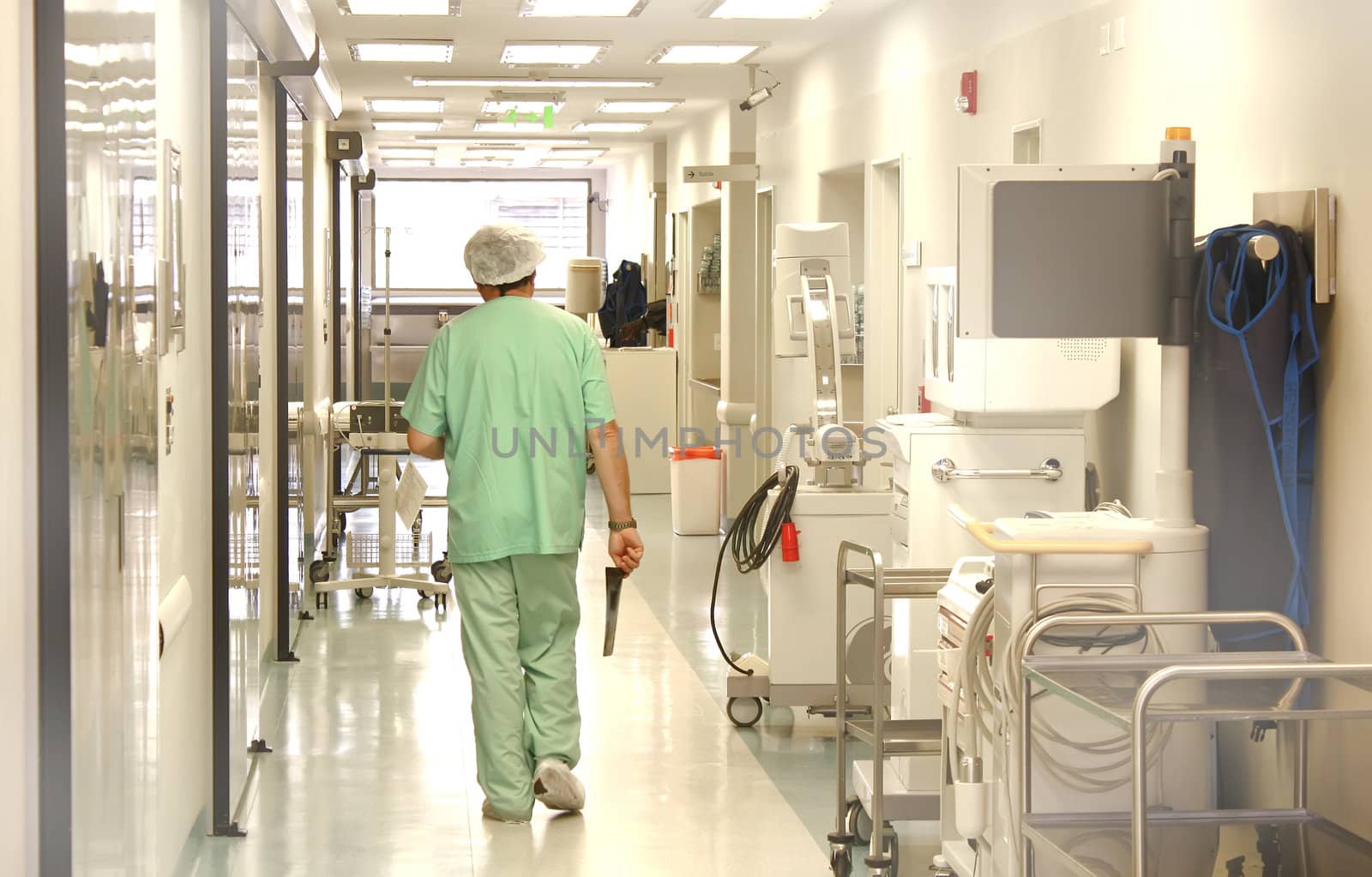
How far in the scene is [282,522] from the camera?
6.40 m

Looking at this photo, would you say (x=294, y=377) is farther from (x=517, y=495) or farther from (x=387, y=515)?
(x=517, y=495)

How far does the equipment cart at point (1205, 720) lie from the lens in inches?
88.1

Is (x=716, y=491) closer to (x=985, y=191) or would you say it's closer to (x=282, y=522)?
(x=282, y=522)

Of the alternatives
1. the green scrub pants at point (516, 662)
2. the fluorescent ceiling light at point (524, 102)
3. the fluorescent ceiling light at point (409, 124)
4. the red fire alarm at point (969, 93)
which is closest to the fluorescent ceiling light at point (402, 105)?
the fluorescent ceiling light at point (524, 102)

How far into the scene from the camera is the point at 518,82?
394 inches

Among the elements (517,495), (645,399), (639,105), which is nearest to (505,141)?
(639,105)

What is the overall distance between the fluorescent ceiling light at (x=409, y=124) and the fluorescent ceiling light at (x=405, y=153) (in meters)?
1.98

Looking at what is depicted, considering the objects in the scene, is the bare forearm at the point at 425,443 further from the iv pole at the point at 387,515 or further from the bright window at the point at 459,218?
the bright window at the point at 459,218

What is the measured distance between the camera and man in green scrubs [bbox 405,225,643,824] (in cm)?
431

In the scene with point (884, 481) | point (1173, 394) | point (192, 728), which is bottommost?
point (192, 728)

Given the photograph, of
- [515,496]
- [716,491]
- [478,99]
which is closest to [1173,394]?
[515,496]

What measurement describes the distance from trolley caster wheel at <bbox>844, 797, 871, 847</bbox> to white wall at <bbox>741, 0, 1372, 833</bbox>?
1163mm

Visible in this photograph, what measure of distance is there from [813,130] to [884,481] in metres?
3.61

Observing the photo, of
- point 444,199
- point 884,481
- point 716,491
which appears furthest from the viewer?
point 444,199
